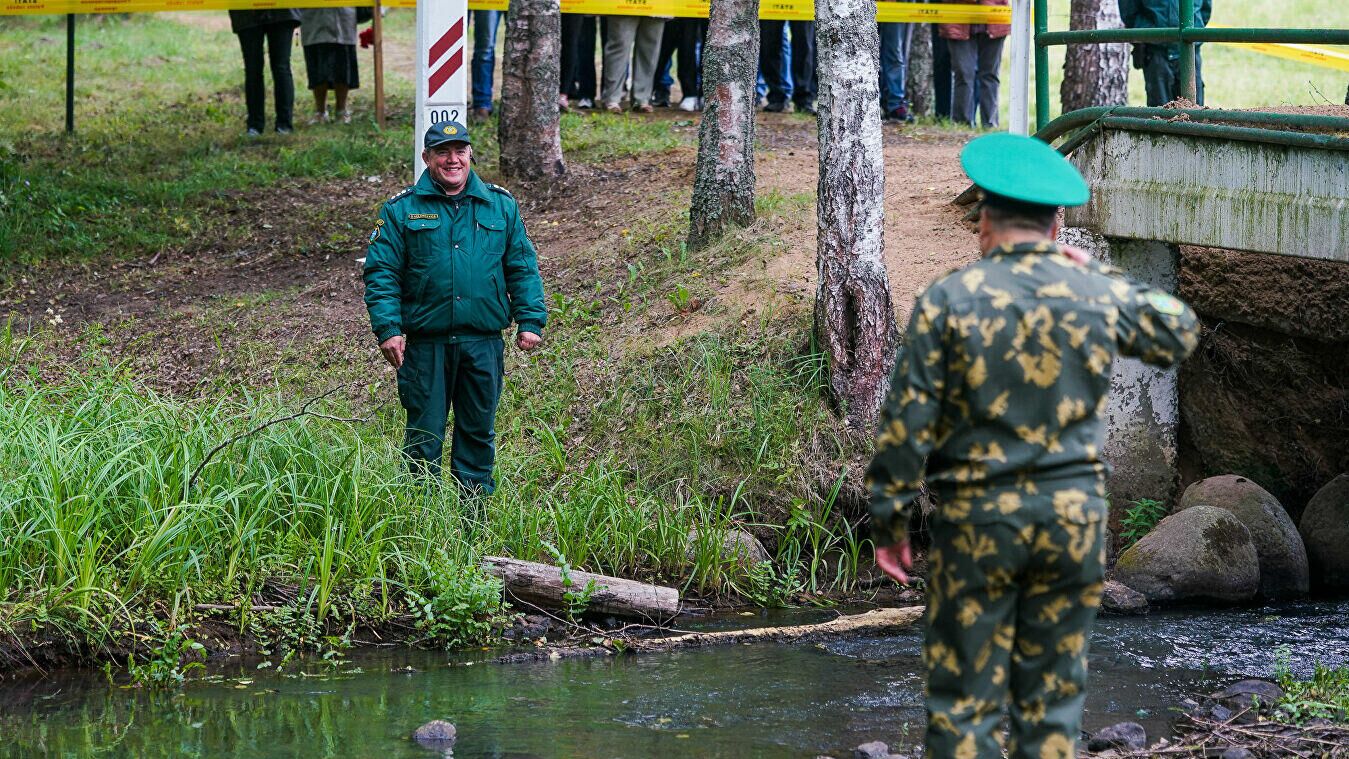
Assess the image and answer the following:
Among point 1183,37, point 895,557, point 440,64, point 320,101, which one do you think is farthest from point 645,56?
point 895,557

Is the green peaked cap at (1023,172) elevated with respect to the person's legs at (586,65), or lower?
lower

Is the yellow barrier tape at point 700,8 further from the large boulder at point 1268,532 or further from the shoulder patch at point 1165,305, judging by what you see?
the shoulder patch at point 1165,305

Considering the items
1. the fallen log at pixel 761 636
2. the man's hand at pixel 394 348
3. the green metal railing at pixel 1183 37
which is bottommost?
the fallen log at pixel 761 636

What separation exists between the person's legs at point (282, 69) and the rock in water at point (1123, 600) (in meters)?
10.7

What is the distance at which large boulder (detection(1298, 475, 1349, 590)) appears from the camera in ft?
27.2

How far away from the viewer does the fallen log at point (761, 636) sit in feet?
21.8

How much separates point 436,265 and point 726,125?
148 inches

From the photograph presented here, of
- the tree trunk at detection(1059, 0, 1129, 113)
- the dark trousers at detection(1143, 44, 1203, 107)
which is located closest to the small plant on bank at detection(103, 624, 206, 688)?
the dark trousers at detection(1143, 44, 1203, 107)

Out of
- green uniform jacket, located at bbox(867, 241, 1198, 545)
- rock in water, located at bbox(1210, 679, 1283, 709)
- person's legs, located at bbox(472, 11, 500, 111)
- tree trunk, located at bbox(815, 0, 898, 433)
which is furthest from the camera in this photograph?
person's legs, located at bbox(472, 11, 500, 111)

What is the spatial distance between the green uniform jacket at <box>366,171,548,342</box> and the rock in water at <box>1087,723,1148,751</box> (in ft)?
11.4

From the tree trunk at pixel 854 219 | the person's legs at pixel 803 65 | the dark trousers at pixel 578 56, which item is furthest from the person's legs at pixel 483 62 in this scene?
the tree trunk at pixel 854 219

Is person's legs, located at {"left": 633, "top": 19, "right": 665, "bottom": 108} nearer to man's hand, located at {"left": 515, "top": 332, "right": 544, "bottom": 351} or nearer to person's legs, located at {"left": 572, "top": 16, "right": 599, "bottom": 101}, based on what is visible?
person's legs, located at {"left": 572, "top": 16, "right": 599, "bottom": 101}

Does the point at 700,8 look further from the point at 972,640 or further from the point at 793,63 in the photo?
the point at 972,640

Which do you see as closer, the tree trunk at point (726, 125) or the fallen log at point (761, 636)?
the fallen log at point (761, 636)
